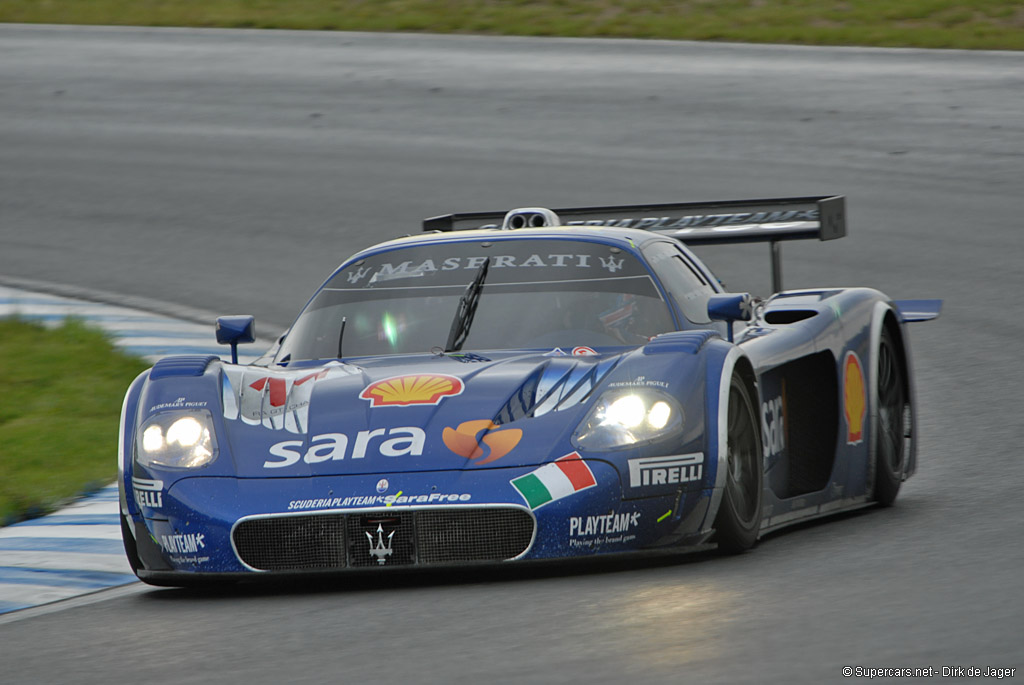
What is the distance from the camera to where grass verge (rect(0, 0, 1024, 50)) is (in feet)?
71.4

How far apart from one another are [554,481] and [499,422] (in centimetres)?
28

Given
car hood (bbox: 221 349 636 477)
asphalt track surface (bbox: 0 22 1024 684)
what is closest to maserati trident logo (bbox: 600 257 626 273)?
car hood (bbox: 221 349 636 477)

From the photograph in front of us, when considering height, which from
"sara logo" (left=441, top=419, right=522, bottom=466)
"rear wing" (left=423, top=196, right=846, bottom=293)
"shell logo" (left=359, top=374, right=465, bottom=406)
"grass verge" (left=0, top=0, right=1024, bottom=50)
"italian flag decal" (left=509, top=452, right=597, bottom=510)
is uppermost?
"grass verge" (left=0, top=0, right=1024, bottom=50)

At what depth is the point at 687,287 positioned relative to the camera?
21.4ft

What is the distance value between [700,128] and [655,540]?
1312 centimetres

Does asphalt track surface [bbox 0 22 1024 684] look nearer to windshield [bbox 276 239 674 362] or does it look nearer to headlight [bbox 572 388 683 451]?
headlight [bbox 572 388 683 451]

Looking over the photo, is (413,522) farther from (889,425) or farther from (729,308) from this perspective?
(889,425)

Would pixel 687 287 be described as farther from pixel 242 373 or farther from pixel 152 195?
pixel 152 195

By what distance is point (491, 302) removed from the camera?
20.2ft

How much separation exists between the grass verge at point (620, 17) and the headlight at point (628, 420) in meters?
16.7

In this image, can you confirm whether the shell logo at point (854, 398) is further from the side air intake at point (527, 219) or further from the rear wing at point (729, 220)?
the side air intake at point (527, 219)

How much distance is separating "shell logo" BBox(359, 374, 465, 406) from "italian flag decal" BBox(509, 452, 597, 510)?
437 mm

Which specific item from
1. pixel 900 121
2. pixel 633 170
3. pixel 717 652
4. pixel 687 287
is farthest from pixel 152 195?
pixel 717 652

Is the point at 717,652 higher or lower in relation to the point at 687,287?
lower
